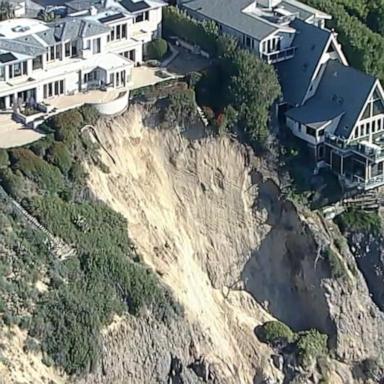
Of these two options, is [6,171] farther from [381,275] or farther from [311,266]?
[381,275]

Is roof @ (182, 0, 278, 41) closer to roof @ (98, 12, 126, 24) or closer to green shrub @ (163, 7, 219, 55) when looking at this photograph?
green shrub @ (163, 7, 219, 55)

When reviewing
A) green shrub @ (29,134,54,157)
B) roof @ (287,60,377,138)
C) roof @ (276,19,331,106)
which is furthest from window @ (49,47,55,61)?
roof @ (287,60,377,138)

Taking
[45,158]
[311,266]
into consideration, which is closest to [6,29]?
[45,158]

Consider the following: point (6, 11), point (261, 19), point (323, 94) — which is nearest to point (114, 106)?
point (6, 11)

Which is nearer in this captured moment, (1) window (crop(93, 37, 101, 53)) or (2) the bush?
(1) window (crop(93, 37, 101, 53))

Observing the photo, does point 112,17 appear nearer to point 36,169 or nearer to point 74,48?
point 74,48

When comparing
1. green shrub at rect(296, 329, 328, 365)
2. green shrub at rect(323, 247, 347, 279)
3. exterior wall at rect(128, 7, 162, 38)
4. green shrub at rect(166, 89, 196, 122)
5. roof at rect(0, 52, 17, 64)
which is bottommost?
green shrub at rect(296, 329, 328, 365)
